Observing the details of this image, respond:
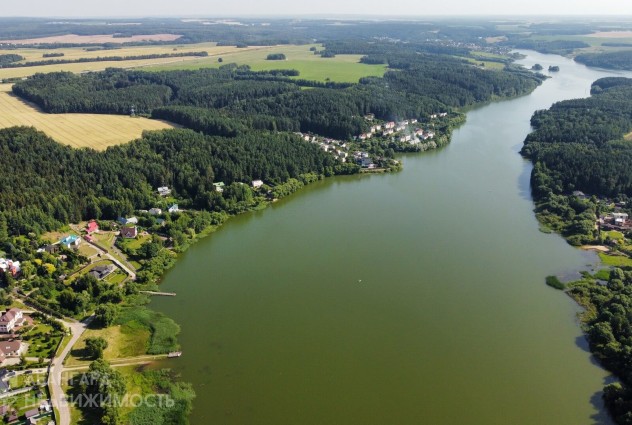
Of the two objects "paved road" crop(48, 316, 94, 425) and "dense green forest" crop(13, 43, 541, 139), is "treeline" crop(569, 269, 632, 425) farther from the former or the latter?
"dense green forest" crop(13, 43, 541, 139)

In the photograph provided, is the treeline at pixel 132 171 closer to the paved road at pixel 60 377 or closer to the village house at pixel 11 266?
the village house at pixel 11 266

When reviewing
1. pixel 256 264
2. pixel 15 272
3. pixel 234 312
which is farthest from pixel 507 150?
pixel 15 272

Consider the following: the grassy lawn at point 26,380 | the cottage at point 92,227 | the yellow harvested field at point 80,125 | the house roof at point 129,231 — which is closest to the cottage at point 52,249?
the cottage at point 92,227

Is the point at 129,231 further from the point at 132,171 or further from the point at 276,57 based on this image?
the point at 276,57

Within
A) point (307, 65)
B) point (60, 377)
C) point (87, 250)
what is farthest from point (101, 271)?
point (307, 65)

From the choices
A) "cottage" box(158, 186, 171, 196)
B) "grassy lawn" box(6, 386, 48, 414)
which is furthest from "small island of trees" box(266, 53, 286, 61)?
"grassy lawn" box(6, 386, 48, 414)

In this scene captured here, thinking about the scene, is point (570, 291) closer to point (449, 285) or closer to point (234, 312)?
point (449, 285)
